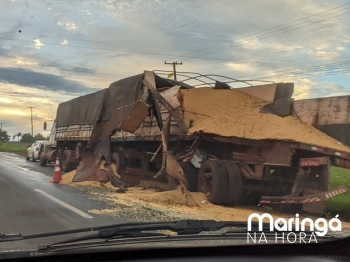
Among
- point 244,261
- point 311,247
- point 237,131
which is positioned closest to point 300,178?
point 237,131

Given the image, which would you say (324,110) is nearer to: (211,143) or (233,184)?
(233,184)

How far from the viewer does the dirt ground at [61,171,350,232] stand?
7637mm

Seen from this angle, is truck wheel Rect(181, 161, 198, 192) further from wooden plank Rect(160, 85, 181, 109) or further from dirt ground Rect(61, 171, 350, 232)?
wooden plank Rect(160, 85, 181, 109)

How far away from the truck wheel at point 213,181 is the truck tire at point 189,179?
0.47ft

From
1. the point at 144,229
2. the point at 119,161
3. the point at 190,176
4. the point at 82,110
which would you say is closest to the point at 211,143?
the point at 190,176

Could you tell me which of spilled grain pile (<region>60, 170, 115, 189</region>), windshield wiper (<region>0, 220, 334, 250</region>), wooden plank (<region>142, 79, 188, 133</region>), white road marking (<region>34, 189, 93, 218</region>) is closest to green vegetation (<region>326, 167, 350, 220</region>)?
wooden plank (<region>142, 79, 188, 133</region>)

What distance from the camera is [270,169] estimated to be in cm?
973

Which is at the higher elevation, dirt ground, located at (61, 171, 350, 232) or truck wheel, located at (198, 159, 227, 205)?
truck wheel, located at (198, 159, 227, 205)

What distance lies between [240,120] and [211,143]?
42.6 inches

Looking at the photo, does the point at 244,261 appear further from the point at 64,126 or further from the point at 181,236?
the point at 64,126

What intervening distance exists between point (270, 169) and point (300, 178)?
0.74m

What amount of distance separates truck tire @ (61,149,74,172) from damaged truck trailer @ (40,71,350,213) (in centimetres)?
10

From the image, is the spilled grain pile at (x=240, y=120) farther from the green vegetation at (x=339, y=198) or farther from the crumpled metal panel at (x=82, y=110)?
the crumpled metal panel at (x=82, y=110)

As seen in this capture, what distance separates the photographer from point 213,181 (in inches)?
395
